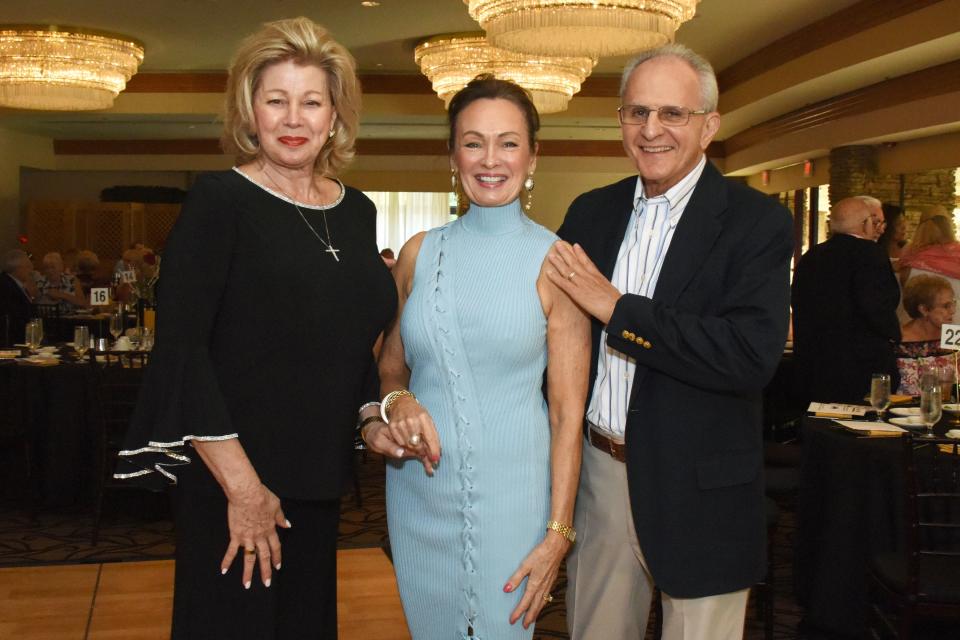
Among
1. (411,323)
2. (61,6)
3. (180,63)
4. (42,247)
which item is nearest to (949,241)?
(411,323)

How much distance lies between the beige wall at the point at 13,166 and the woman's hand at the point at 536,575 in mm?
16585

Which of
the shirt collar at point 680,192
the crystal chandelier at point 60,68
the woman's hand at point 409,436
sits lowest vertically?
the woman's hand at point 409,436

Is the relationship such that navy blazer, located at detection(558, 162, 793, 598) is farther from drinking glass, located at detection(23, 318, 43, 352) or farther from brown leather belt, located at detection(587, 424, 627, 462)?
drinking glass, located at detection(23, 318, 43, 352)

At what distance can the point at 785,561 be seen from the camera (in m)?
5.46

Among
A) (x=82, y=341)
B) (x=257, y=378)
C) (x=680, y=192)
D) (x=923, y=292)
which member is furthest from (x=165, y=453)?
(x=82, y=341)

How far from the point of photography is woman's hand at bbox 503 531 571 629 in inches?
81.7

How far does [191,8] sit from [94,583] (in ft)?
20.4

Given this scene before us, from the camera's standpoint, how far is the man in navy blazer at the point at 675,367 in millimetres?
2105

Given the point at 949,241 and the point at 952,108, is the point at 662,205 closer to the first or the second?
the point at 949,241

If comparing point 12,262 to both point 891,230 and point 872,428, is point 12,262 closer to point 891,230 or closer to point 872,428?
point 891,230

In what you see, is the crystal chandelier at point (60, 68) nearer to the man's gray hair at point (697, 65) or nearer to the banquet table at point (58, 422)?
the banquet table at point (58, 422)

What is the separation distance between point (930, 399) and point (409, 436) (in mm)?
3023

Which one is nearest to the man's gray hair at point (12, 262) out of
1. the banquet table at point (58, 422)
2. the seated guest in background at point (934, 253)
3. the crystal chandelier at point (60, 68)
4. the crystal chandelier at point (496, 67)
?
the crystal chandelier at point (60, 68)

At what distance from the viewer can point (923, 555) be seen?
3777mm
